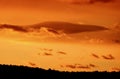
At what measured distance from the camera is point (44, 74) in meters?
84.0

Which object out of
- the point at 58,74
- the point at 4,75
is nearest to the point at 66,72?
the point at 58,74

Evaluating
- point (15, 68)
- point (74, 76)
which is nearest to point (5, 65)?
point (15, 68)

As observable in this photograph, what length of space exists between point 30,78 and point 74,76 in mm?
4237

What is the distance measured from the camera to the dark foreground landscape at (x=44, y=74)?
269 feet

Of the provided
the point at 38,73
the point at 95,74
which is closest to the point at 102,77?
the point at 95,74

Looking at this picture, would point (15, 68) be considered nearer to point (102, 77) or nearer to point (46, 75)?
point (46, 75)

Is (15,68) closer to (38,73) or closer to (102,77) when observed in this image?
(38,73)

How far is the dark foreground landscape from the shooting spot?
8212cm

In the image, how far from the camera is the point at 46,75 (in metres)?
84.0

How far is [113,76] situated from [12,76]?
9.76 meters

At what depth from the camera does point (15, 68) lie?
83.8m

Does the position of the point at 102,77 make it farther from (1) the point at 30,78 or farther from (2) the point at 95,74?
(1) the point at 30,78

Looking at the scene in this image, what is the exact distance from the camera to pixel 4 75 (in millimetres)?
81250

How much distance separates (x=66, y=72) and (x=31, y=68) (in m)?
3.55
